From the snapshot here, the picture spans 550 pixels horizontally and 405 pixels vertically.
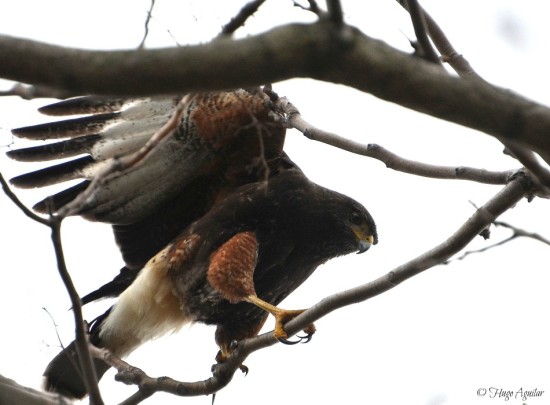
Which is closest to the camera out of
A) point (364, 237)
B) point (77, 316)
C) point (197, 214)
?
point (77, 316)

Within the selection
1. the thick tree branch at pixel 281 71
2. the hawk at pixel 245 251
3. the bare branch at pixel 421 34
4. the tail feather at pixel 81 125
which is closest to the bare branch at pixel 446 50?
the bare branch at pixel 421 34

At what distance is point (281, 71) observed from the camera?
2334 mm

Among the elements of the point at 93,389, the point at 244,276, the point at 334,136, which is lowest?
the point at 93,389

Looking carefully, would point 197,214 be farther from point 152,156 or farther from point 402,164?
point 402,164

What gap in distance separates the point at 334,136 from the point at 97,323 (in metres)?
2.96

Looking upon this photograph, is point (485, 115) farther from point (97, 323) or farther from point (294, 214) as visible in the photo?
point (97, 323)

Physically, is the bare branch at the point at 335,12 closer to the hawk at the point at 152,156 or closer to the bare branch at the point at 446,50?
the bare branch at the point at 446,50

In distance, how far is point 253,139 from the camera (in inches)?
243

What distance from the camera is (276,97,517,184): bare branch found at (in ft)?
13.0

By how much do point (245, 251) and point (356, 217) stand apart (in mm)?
1027

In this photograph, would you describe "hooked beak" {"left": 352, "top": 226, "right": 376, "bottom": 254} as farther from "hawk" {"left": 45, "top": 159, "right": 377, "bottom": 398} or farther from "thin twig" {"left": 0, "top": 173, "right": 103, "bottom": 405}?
"thin twig" {"left": 0, "top": 173, "right": 103, "bottom": 405}

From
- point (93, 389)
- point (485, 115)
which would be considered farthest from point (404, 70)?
point (93, 389)

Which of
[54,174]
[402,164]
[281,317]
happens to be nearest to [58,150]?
[54,174]

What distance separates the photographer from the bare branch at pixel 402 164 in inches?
156
